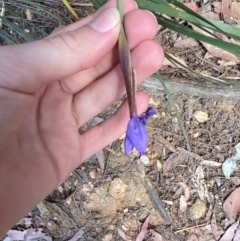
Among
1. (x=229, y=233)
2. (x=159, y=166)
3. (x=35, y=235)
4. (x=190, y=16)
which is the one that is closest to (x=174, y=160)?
(x=159, y=166)

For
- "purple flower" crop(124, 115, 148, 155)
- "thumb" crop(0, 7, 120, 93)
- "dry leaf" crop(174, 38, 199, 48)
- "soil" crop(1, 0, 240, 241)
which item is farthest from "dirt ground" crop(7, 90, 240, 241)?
"purple flower" crop(124, 115, 148, 155)

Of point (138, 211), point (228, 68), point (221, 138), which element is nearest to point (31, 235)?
point (138, 211)

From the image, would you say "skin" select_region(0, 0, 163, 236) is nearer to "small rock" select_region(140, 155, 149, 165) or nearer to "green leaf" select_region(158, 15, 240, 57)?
"green leaf" select_region(158, 15, 240, 57)

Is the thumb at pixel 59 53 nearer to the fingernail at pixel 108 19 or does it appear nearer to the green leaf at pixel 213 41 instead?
the fingernail at pixel 108 19

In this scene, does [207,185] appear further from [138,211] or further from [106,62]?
[106,62]

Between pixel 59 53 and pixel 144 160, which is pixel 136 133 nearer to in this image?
pixel 59 53
